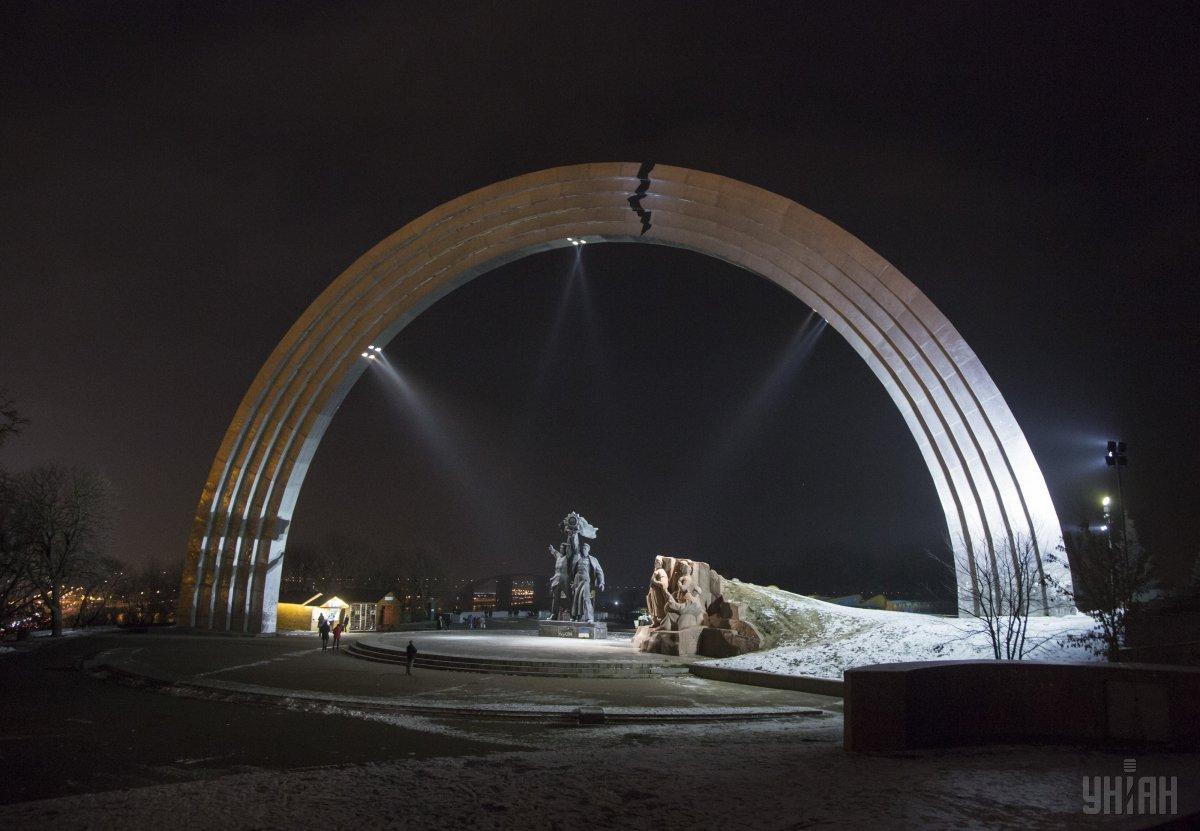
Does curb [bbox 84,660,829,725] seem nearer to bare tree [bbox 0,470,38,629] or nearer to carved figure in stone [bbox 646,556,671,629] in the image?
carved figure in stone [bbox 646,556,671,629]

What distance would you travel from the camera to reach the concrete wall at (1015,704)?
727 centimetres

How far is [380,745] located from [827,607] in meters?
15.3

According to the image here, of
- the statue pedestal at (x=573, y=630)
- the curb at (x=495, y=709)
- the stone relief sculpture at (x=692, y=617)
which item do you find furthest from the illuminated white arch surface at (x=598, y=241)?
the statue pedestal at (x=573, y=630)

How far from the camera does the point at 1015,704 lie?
8.09m

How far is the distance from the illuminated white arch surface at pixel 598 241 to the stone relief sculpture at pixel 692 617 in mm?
8046

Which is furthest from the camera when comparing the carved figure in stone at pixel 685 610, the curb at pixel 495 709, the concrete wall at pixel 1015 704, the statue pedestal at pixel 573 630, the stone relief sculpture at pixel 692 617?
the statue pedestal at pixel 573 630

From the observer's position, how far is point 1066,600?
2023 cm

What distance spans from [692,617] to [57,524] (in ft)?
85.9

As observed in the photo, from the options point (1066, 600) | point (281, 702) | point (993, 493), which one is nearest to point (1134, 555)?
point (1066, 600)

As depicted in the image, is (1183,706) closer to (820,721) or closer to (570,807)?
(820,721)

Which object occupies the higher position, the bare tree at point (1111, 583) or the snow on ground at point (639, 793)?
the bare tree at point (1111, 583)

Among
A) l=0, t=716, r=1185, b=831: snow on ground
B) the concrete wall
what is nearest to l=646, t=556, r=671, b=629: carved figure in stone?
the concrete wall

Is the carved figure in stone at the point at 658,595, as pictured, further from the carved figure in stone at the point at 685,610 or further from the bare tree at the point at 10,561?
the bare tree at the point at 10,561

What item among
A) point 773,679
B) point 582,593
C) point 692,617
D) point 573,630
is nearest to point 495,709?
point 773,679
